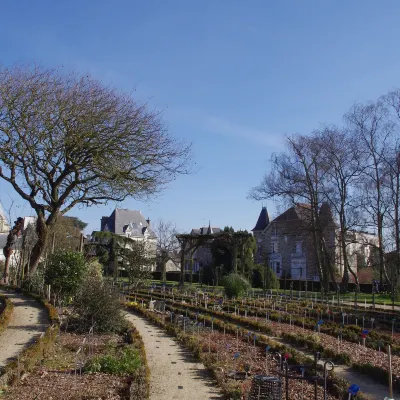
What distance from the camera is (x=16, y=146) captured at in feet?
58.5

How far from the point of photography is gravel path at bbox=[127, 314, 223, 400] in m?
6.51

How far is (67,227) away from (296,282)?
19362 millimetres

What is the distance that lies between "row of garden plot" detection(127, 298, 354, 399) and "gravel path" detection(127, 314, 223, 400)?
0.58 feet

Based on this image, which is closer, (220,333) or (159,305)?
(220,333)

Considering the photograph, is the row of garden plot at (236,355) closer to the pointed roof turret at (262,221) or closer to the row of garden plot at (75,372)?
the row of garden plot at (75,372)

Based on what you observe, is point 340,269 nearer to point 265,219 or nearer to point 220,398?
point 265,219

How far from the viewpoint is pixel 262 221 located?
54.1 metres

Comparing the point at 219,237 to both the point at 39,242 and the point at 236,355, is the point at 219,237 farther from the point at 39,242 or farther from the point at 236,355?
the point at 236,355

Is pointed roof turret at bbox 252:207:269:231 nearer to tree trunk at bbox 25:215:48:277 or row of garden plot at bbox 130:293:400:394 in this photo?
tree trunk at bbox 25:215:48:277

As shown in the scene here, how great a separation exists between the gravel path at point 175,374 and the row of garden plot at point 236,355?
0.18 metres

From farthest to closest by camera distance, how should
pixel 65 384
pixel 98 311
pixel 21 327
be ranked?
pixel 21 327
pixel 98 311
pixel 65 384

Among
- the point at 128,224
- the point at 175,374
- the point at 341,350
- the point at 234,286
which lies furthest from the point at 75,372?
the point at 128,224

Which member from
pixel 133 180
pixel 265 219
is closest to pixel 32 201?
pixel 133 180

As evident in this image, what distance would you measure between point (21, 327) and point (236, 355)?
6.39 metres
